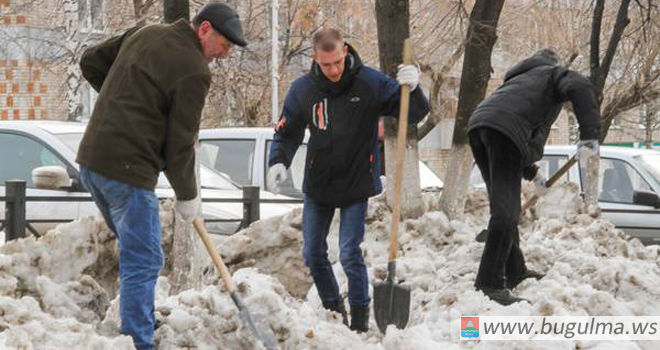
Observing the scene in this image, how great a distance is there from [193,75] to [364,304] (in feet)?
6.71

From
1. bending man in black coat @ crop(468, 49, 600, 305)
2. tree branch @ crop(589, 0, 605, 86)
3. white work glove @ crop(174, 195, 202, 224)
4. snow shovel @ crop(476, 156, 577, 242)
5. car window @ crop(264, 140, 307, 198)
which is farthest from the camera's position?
tree branch @ crop(589, 0, 605, 86)

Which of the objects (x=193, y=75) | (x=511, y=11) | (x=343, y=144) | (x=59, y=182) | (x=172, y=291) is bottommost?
(x=172, y=291)

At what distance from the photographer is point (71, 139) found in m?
9.31

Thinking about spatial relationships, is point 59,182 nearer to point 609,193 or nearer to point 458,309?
point 458,309

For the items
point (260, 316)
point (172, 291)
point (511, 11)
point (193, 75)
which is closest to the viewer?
point (193, 75)

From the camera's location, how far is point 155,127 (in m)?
4.85

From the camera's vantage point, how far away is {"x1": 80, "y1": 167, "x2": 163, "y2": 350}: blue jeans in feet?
15.8

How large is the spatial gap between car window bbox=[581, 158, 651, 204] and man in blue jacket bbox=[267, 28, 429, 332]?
5.72 metres

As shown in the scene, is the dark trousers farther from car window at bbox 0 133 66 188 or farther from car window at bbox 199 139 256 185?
car window at bbox 199 139 256 185

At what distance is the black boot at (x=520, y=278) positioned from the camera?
6.73 meters

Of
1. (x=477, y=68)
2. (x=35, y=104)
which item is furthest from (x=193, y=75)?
(x=35, y=104)

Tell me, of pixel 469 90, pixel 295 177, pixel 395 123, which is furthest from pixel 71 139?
pixel 469 90

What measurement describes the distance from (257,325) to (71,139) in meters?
4.72

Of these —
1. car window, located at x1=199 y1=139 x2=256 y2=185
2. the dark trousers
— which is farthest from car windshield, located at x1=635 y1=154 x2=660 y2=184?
the dark trousers
